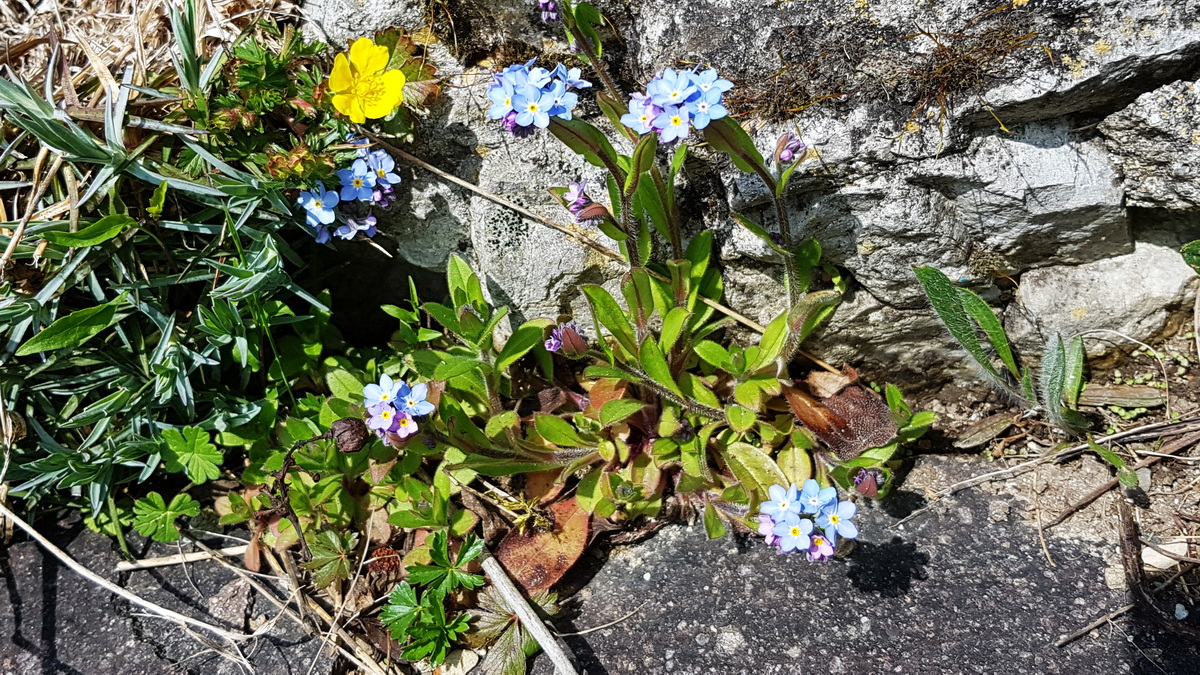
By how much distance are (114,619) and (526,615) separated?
1.56 meters

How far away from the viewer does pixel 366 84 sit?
2896mm

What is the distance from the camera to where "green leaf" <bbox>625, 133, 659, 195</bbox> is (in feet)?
8.23

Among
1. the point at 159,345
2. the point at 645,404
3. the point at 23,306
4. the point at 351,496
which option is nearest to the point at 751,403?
the point at 645,404

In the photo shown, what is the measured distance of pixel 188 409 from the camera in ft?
9.96

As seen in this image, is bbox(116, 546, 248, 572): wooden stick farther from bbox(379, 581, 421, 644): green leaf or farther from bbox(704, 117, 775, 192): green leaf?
bbox(704, 117, 775, 192): green leaf

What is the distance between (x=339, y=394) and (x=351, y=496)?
0.39 metres

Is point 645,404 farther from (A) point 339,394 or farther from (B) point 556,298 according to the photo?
(A) point 339,394

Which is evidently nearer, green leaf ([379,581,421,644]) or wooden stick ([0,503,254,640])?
green leaf ([379,581,421,644])

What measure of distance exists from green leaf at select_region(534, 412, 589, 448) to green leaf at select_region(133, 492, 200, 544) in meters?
1.35

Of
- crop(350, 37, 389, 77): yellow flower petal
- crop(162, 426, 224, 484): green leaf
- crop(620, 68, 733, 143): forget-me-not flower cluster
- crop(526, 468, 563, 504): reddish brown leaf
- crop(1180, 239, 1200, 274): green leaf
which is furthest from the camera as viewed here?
crop(526, 468, 563, 504): reddish brown leaf

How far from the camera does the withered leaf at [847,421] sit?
9.45ft

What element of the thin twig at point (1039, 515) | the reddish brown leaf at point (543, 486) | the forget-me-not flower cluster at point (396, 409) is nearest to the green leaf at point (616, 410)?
the reddish brown leaf at point (543, 486)

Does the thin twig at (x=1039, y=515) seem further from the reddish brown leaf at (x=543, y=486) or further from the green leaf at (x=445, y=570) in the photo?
A: the green leaf at (x=445, y=570)

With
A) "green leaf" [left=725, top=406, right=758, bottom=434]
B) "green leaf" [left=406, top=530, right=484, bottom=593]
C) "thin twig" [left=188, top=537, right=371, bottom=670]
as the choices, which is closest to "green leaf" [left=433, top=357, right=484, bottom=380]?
"green leaf" [left=406, top=530, right=484, bottom=593]
